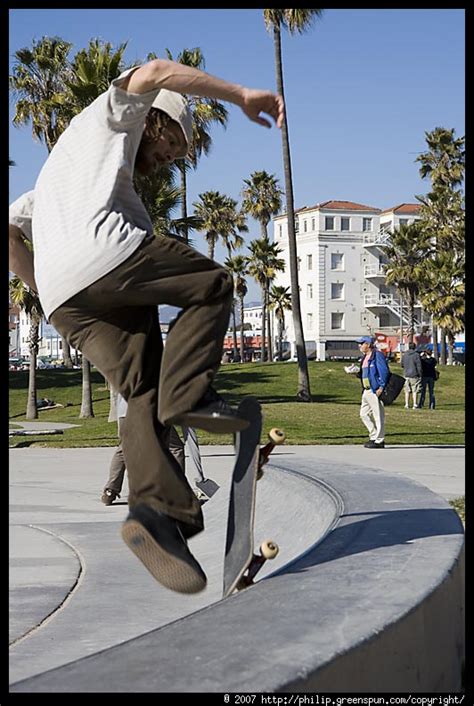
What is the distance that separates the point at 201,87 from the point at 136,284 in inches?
26.5

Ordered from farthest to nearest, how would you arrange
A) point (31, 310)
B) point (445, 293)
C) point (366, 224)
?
point (366, 224)
point (445, 293)
point (31, 310)

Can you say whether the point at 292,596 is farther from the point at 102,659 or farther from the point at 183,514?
the point at 102,659

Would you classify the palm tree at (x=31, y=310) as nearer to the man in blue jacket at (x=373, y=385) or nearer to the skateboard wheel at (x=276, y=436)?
the man in blue jacket at (x=373, y=385)

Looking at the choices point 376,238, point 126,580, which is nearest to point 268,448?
point 126,580

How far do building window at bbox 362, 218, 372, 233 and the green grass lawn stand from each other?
182 feet

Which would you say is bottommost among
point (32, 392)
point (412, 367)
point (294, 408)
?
point (294, 408)

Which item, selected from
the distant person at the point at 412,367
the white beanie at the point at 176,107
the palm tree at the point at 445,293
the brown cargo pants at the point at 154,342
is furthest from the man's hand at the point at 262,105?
the palm tree at the point at 445,293

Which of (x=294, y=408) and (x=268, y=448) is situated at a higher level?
(x=268, y=448)

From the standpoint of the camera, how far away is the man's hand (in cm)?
310

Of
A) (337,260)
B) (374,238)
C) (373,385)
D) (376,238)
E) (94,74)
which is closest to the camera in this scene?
(373,385)

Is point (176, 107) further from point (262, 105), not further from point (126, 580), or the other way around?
point (126, 580)

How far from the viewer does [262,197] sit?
2798 inches

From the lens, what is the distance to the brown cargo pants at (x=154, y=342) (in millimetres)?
3117
